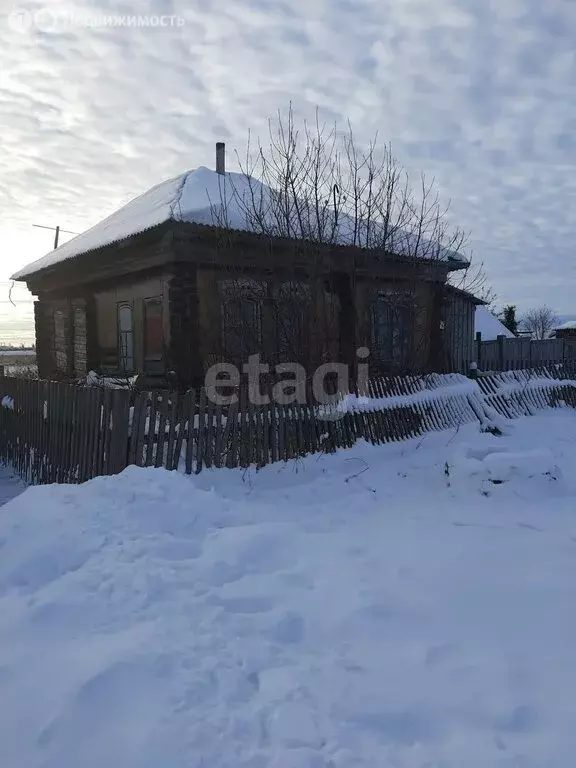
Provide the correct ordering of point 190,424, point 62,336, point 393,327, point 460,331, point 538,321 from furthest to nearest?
1. point 538,321
2. point 460,331
3. point 62,336
4. point 393,327
5. point 190,424

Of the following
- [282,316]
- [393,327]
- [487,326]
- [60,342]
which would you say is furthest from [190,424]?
[487,326]

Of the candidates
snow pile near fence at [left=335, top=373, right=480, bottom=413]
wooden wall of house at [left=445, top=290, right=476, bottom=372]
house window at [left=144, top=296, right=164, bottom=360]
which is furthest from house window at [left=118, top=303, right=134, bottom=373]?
wooden wall of house at [left=445, top=290, right=476, bottom=372]

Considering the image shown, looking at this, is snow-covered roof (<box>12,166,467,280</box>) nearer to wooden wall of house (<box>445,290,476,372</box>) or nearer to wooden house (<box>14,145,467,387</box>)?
wooden house (<box>14,145,467,387</box>)

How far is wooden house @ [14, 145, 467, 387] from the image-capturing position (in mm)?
8383

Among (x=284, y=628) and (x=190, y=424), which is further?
(x=190, y=424)

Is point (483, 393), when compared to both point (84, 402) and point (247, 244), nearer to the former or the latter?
point (247, 244)

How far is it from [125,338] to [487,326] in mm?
28336

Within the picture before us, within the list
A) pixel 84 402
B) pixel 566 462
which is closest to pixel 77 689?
pixel 84 402

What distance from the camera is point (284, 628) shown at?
3.08 meters

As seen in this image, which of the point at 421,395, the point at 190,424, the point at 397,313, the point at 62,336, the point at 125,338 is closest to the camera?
the point at 190,424

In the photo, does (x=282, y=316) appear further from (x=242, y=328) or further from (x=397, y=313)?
(x=397, y=313)

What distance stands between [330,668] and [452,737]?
0.66 metres

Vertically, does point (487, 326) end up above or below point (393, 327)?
above

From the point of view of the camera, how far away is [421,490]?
19.2ft
